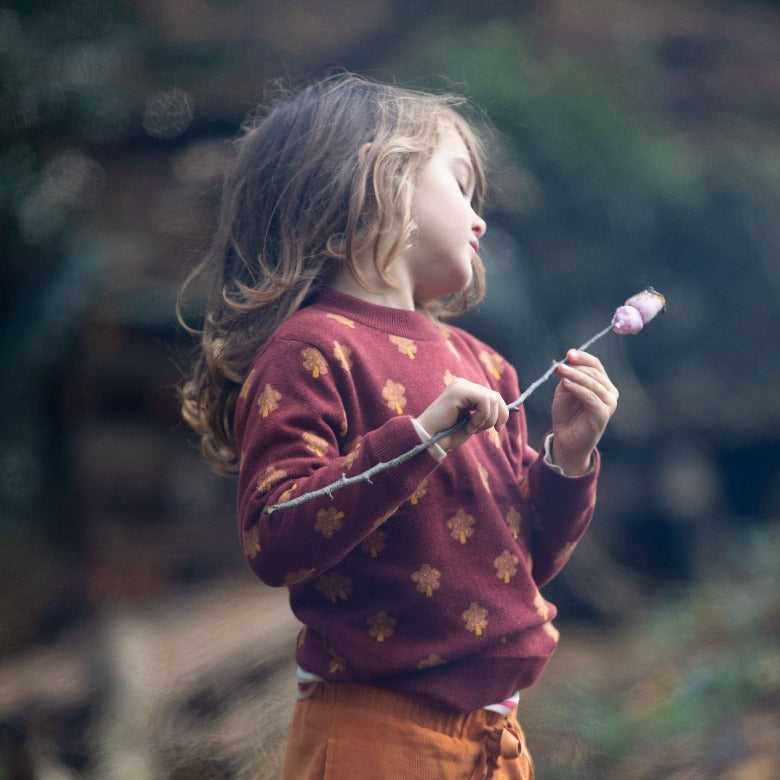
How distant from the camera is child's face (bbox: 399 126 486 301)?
961 millimetres

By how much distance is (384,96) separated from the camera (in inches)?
40.5

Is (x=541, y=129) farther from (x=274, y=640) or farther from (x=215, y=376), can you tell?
(x=215, y=376)

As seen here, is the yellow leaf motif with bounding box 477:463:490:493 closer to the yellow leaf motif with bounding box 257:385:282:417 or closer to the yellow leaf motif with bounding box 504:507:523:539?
the yellow leaf motif with bounding box 504:507:523:539

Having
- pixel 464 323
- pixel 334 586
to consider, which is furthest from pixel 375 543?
pixel 464 323

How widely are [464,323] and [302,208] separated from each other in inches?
47.7

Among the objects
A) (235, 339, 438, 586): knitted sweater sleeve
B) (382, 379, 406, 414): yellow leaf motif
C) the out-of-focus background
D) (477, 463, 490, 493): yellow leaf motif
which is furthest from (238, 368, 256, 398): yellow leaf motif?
the out-of-focus background

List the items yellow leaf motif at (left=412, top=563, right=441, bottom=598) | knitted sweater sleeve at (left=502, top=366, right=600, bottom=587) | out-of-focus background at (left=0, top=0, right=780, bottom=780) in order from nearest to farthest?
yellow leaf motif at (left=412, top=563, right=441, bottom=598) < knitted sweater sleeve at (left=502, top=366, right=600, bottom=587) < out-of-focus background at (left=0, top=0, right=780, bottom=780)

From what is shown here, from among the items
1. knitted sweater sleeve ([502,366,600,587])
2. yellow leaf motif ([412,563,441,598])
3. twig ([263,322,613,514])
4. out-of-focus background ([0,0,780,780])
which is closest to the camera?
twig ([263,322,613,514])

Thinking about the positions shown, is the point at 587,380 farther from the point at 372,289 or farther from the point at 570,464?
the point at 372,289

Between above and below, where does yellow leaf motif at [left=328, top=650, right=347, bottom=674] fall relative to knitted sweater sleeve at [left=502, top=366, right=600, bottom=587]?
below

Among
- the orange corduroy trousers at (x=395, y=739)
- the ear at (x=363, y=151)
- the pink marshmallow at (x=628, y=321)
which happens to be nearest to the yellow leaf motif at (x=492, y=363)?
the pink marshmallow at (x=628, y=321)

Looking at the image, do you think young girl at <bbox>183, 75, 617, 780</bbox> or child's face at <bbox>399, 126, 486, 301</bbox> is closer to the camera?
young girl at <bbox>183, 75, 617, 780</bbox>

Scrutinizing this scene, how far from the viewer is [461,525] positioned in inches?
35.8

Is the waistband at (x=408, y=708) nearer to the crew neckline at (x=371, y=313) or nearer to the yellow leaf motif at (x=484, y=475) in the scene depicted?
the yellow leaf motif at (x=484, y=475)
